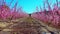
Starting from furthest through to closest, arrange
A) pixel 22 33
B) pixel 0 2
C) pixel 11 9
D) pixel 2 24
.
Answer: pixel 11 9 → pixel 0 2 → pixel 2 24 → pixel 22 33

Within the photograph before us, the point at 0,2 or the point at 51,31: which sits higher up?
the point at 0,2

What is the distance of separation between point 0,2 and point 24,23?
988 centimetres

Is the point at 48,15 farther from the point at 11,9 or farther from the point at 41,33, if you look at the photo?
the point at 41,33

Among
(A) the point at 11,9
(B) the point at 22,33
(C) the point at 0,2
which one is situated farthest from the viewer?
(A) the point at 11,9

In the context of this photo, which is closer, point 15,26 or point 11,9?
point 15,26

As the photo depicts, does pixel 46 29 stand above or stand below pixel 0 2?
below

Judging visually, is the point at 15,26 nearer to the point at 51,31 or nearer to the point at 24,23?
the point at 24,23

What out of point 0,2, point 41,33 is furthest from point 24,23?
point 0,2

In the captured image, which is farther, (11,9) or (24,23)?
(11,9)

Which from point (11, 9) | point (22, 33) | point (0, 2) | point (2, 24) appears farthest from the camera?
point (11, 9)

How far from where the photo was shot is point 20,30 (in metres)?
3.99

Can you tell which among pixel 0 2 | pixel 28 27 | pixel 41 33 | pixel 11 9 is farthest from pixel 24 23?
pixel 11 9

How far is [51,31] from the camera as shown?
4188 mm

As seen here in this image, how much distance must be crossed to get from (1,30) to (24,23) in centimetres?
59
